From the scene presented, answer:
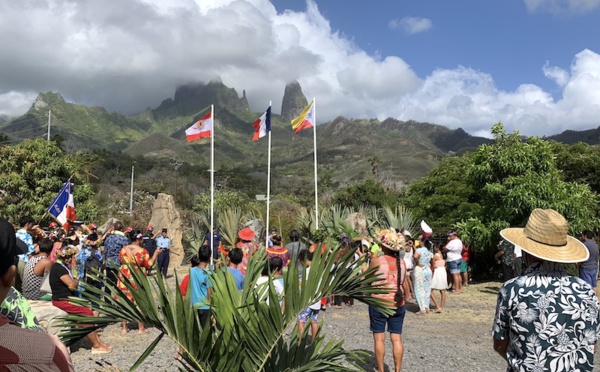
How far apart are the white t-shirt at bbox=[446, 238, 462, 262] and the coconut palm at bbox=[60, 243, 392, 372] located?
7.69m

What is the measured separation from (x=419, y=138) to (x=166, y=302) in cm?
16842

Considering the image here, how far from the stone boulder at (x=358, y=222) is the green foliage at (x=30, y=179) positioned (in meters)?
11.4

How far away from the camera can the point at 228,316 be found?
3266 millimetres

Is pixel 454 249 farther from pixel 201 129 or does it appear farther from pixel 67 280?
pixel 67 280

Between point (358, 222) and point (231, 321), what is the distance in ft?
40.9

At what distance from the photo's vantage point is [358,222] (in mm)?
15469

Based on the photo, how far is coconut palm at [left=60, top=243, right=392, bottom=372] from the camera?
116 inches

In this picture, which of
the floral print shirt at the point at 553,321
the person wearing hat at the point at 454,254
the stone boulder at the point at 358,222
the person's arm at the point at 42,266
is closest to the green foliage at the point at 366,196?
the stone boulder at the point at 358,222


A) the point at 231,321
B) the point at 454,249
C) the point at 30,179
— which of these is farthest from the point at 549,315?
Answer: the point at 30,179

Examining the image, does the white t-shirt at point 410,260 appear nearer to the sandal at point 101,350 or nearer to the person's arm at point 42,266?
the sandal at point 101,350

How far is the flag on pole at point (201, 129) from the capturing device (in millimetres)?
12219

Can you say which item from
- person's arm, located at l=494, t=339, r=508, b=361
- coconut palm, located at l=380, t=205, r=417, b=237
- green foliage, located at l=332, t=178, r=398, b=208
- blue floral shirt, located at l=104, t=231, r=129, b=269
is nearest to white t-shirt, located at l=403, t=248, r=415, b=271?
coconut palm, located at l=380, t=205, r=417, b=237

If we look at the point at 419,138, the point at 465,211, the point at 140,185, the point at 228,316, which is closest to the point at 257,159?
the point at 419,138

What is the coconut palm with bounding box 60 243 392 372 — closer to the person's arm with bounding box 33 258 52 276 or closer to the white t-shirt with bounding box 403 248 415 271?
the person's arm with bounding box 33 258 52 276
